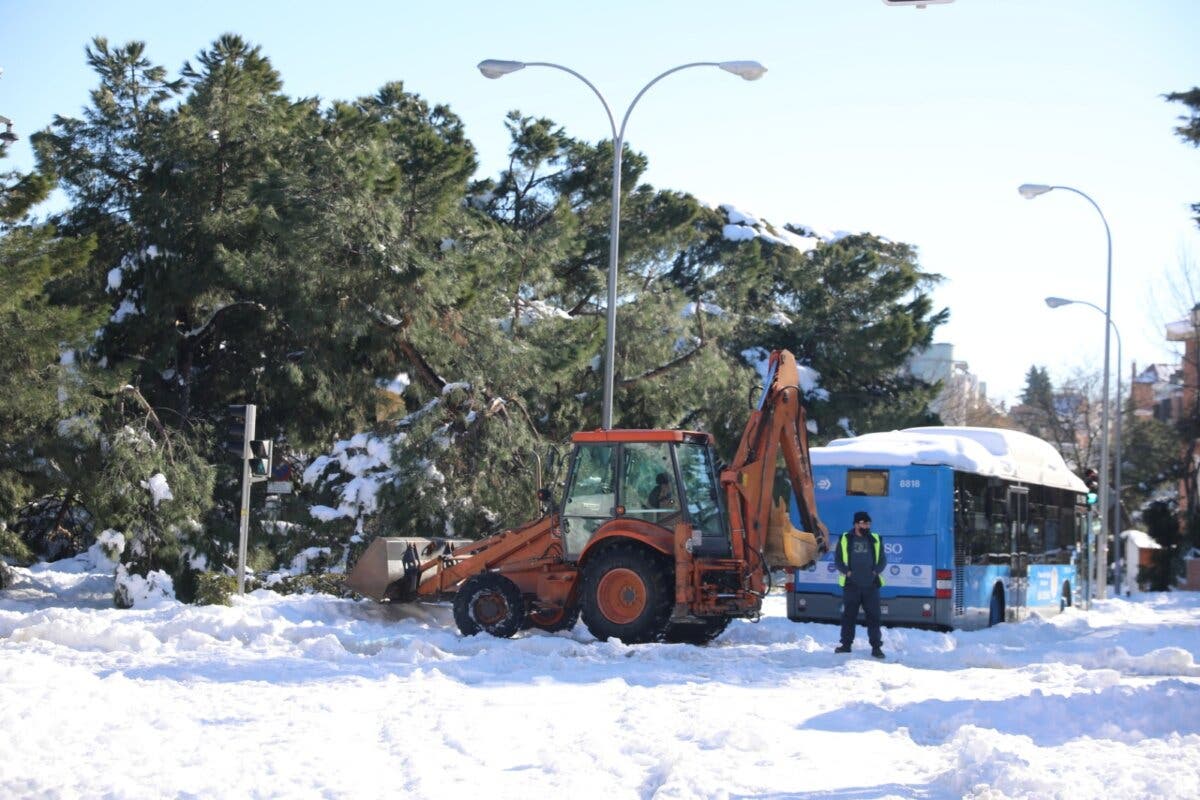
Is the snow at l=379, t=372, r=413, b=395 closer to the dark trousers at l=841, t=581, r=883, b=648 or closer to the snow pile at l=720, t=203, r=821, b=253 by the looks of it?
the dark trousers at l=841, t=581, r=883, b=648

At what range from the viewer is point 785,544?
16.5m

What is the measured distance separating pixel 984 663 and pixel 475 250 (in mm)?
15630

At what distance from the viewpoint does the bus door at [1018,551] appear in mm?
22469

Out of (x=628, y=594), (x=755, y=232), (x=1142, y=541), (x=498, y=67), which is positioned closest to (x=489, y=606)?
(x=628, y=594)

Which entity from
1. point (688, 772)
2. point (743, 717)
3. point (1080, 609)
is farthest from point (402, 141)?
point (688, 772)

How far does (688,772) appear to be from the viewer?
8125 mm

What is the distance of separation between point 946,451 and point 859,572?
4.12 meters

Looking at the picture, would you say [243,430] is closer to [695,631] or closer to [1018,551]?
[695,631]

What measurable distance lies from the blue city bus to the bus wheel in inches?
0.6

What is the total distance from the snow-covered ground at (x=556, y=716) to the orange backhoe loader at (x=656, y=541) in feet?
1.93

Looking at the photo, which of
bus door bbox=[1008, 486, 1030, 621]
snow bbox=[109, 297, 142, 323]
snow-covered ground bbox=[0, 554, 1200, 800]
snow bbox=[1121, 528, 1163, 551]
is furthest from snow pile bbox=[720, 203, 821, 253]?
snow-covered ground bbox=[0, 554, 1200, 800]

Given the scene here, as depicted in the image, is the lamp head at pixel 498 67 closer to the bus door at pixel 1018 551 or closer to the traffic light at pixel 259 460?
the traffic light at pixel 259 460

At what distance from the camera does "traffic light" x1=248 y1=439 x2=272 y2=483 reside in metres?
19.8

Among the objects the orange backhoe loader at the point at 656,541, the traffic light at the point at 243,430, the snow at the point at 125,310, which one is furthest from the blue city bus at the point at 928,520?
the snow at the point at 125,310
